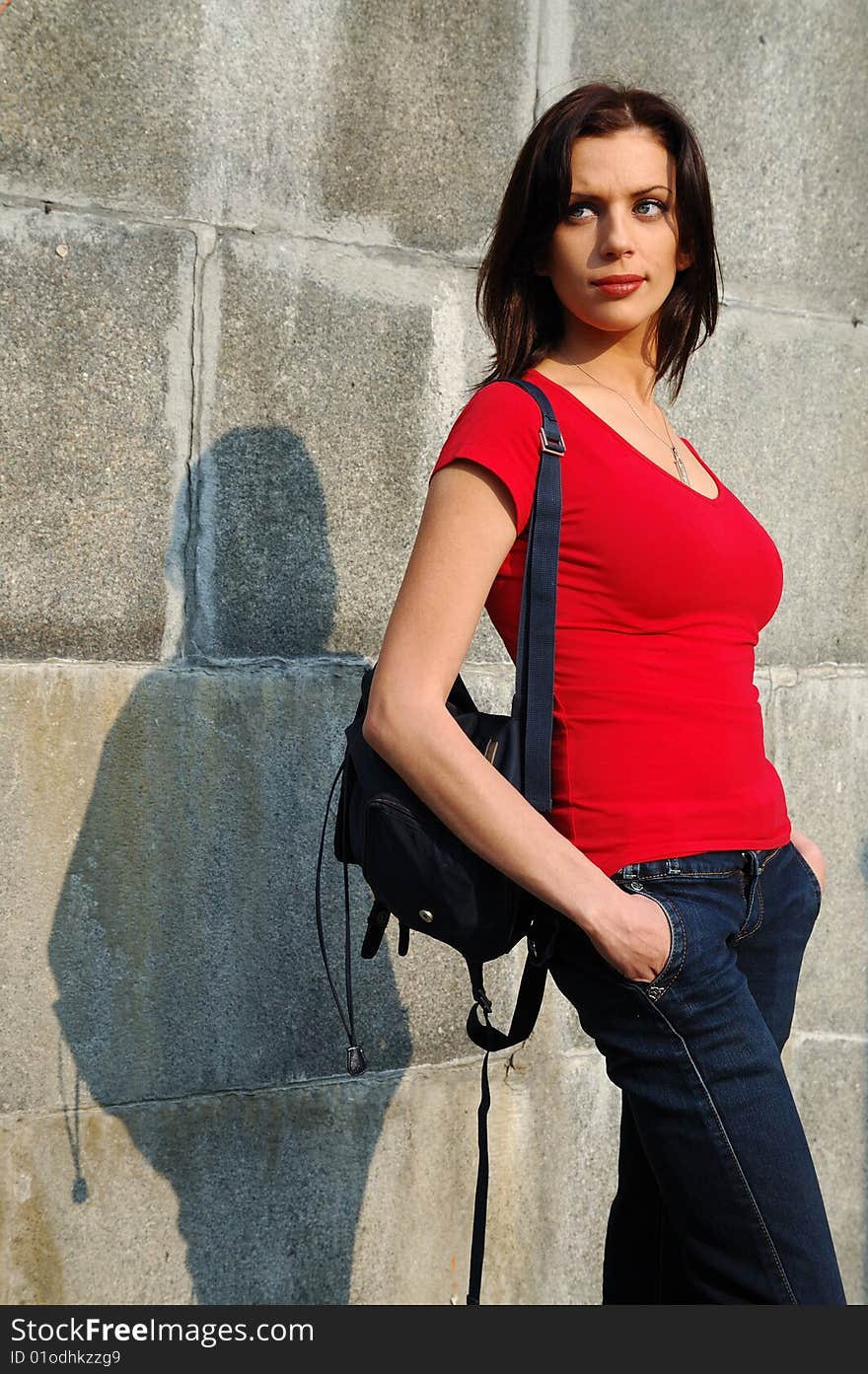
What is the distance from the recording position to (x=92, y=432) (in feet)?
7.74

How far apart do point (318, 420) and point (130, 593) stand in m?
0.50

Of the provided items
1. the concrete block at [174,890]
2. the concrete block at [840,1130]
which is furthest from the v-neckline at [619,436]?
the concrete block at [840,1130]

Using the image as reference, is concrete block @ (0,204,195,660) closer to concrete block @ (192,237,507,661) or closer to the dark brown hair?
concrete block @ (192,237,507,661)

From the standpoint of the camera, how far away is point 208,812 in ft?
8.18

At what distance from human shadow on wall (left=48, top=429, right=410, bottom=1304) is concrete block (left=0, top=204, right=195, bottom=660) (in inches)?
3.1

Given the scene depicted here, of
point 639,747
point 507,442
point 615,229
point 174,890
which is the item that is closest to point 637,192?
point 615,229

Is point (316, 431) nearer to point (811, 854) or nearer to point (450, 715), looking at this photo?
point (450, 715)

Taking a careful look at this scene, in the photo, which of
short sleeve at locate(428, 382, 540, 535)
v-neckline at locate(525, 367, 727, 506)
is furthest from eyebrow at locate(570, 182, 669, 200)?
short sleeve at locate(428, 382, 540, 535)

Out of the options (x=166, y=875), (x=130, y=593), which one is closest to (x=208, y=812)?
(x=166, y=875)

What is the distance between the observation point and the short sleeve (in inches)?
63.4

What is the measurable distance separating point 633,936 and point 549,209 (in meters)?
1.02

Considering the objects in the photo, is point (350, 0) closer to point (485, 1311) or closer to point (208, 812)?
point (208, 812)

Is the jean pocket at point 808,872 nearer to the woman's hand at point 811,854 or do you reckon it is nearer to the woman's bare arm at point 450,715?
the woman's hand at point 811,854

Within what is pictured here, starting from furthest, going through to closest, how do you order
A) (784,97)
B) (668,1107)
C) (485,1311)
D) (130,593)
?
(784,97), (130,593), (485,1311), (668,1107)
